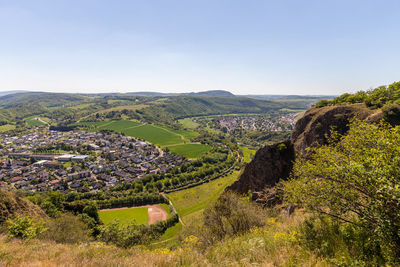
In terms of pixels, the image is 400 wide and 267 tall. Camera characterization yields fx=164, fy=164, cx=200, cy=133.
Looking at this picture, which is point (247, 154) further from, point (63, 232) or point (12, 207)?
point (12, 207)

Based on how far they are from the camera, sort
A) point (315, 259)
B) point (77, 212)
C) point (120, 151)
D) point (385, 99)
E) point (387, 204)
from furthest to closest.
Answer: point (120, 151) < point (77, 212) < point (385, 99) < point (315, 259) < point (387, 204)

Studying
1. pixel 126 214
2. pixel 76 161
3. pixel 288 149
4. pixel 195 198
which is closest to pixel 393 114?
pixel 288 149

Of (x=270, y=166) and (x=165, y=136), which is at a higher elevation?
(x=270, y=166)

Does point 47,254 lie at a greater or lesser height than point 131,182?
greater

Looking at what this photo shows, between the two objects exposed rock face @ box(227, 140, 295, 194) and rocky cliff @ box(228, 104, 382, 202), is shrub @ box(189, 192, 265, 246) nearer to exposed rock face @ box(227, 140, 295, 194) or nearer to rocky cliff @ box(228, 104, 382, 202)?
rocky cliff @ box(228, 104, 382, 202)

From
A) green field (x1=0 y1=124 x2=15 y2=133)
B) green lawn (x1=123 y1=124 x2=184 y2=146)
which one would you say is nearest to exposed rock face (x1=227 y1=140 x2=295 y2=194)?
green lawn (x1=123 y1=124 x2=184 y2=146)

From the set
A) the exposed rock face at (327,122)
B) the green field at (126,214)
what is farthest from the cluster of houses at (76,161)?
the exposed rock face at (327,122)

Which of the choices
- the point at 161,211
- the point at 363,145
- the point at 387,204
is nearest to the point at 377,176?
the point at 387,204

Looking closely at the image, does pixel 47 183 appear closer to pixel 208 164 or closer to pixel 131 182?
pixel 131 182
